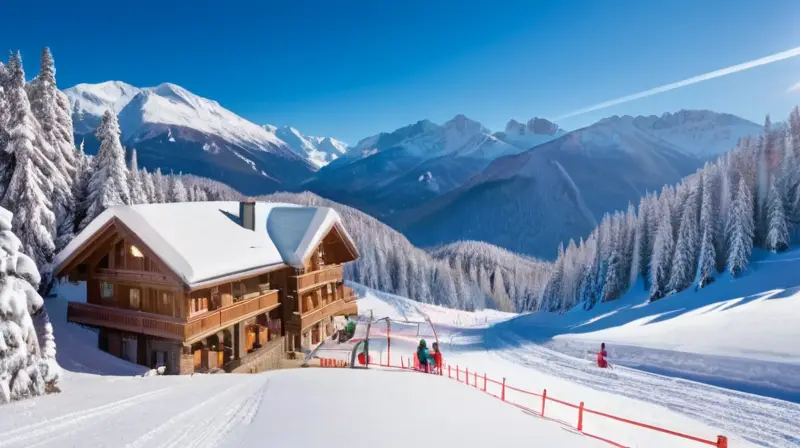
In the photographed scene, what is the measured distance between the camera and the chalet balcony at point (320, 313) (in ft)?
85.8

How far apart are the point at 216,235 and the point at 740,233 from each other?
2152 inches

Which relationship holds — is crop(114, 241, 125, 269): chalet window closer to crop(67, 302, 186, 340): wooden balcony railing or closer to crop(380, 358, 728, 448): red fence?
crop(67, 302, 186, 340): wooden balcony railing

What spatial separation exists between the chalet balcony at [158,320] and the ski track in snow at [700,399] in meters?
21.1

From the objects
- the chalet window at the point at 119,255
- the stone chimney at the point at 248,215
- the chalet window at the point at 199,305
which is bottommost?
the chalet window at the point at 199,305

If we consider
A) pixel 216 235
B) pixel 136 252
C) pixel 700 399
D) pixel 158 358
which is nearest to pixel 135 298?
pixel 136 252

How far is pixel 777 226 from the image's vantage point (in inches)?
1885

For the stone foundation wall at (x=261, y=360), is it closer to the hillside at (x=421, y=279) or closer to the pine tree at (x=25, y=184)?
the pine tree at (x=25, y=184)

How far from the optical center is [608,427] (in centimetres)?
1623

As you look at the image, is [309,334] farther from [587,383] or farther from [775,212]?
[775,212]

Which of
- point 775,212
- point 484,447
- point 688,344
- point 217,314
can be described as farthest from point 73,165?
point 775,212

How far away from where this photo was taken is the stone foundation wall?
21031 millimetres

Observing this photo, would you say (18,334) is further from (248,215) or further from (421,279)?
(421,279)

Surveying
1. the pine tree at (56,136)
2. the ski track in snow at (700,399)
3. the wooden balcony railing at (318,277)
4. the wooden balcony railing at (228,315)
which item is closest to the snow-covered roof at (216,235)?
the wooden balcony railing at (228,315)

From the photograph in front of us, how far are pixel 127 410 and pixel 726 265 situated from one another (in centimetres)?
5962
